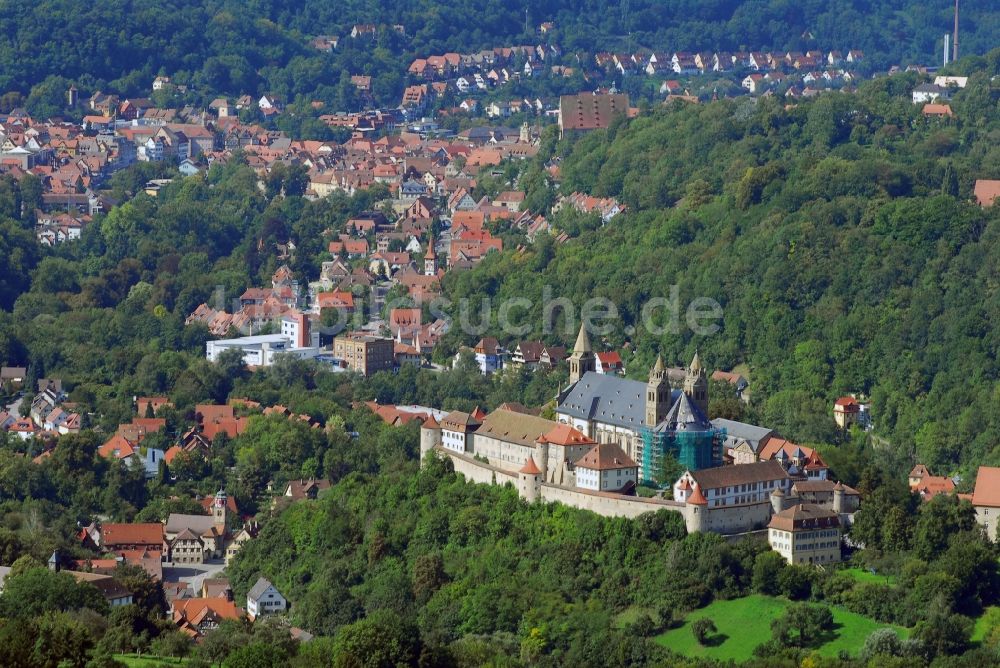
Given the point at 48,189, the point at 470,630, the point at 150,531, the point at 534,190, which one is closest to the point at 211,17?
the point at 48,189

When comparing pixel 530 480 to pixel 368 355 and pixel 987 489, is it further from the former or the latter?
pixel 368 355

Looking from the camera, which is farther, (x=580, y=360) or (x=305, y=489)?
(x=305, y=489)

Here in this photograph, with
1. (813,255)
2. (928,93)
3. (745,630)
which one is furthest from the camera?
(928,93)

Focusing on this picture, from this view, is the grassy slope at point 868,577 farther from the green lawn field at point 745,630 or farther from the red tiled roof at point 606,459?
the red tiled roof at point 606,459

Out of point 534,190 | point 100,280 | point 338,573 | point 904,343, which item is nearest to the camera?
point 338,573

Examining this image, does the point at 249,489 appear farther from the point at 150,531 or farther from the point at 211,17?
the point at 211,17

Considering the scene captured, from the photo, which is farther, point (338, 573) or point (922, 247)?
point (922, 247)

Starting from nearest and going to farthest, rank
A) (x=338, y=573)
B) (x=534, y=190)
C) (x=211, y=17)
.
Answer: (x=338, y=573) → (x=534, y=190) → (x=211, y=17)

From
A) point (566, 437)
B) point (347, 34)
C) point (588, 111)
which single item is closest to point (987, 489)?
point (566, 437)
